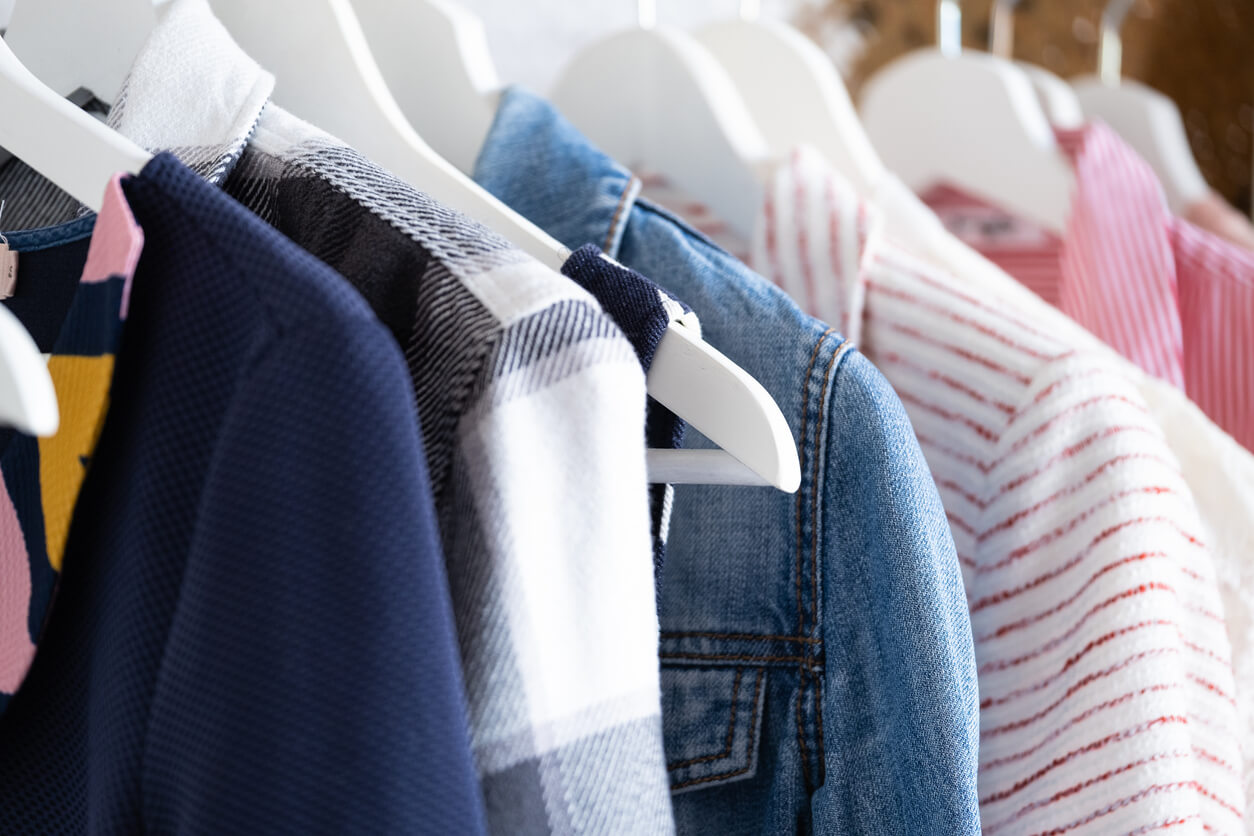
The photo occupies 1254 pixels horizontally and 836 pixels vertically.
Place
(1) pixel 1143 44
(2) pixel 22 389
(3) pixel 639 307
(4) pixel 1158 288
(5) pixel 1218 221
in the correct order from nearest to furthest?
(2) pixel 22 389 → (3) pixel 639 307 → (4) pixel 1158 288 → (5) pixel 1218 221 → (1) pixel 1143 44

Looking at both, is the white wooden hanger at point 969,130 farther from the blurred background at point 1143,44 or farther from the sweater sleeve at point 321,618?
the sweater sleeve at point 321,618

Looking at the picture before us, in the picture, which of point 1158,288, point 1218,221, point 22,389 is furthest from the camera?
point 1218,221

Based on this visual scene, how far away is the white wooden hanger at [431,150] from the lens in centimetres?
31

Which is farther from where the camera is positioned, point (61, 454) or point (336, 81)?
point (336, 81)

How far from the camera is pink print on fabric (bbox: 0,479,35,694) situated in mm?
287

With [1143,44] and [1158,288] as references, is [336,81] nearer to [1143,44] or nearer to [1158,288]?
[1158,288]

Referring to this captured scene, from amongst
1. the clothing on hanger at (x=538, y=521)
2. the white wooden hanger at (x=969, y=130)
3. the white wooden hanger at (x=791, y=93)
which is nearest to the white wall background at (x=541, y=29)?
the white wooden hanger at (x=791, y=93)

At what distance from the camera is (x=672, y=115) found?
63 cm

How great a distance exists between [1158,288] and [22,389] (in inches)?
24.7

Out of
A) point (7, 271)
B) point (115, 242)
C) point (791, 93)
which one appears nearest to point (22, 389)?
point (115, 242)

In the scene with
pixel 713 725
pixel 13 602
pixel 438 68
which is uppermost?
pixel 438 68

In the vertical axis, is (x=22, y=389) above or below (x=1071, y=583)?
above

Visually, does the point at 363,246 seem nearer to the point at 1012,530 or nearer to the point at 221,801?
the point at 221,801

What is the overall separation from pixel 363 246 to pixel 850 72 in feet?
3.10
